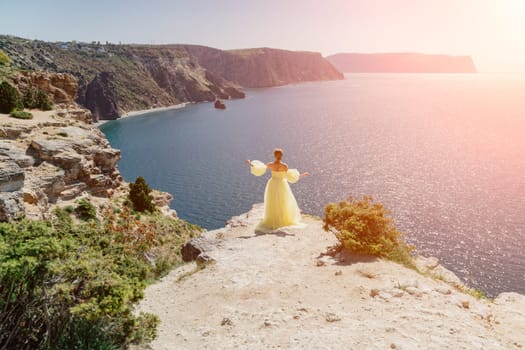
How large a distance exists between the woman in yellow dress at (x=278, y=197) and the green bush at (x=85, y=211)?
12207 millimetres

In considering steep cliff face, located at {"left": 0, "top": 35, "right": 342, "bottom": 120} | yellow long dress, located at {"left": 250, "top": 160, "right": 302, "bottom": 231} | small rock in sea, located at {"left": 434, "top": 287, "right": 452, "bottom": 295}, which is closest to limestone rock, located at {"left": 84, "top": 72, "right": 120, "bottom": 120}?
steep cliff face, located at {"left": 0, "top": 35, "right": 342, "bottom": 120}

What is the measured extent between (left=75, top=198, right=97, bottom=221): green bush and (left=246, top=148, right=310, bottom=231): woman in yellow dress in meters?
12.2

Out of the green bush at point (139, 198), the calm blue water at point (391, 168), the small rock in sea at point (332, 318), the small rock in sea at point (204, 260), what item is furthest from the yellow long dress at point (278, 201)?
the calm blue water at point (391, 168)

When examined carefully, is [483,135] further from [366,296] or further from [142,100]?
[142,100]

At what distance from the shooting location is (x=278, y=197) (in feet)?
48.3

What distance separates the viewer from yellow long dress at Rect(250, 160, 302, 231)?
14.8 metres

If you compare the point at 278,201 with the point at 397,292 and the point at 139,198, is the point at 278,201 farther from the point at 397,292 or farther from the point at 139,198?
the point at 139,198

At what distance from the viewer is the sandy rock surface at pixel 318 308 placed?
7215 millimetres

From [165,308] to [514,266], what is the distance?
28947 mm

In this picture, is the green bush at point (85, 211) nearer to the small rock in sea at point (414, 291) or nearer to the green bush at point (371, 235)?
the green bush at point (371, 235)

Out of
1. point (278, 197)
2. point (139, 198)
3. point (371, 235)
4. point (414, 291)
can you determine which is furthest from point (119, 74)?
point (414, 291)

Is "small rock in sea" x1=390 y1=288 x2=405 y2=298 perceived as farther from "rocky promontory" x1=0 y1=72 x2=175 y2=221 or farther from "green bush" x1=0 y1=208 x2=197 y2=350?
"rocky promontory" x1=0 y1=72 x2=175 y2=221

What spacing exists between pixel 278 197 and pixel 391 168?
4311cm

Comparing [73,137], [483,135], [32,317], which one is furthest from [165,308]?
[483,135]
